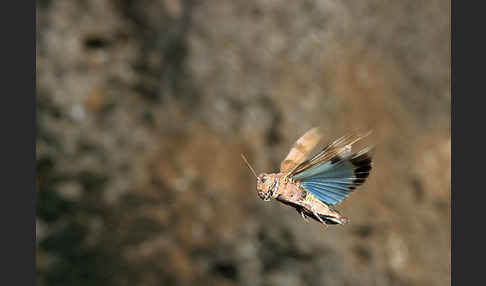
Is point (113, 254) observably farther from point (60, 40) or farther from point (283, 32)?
point (283, 32)

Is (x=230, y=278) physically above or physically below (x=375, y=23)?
below

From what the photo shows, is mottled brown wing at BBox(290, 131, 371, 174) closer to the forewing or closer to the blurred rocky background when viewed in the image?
the forewing

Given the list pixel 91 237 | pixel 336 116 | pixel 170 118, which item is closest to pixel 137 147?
pixel 170 118

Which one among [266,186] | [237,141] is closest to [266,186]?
[266,186]

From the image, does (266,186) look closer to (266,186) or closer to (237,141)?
(266,186)

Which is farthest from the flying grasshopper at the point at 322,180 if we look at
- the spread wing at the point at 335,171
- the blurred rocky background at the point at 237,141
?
the blurred rocky background at the point at 237,141

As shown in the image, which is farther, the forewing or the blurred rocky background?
the blurred rocky background

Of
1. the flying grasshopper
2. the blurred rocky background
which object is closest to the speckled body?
the flying grasshopper
